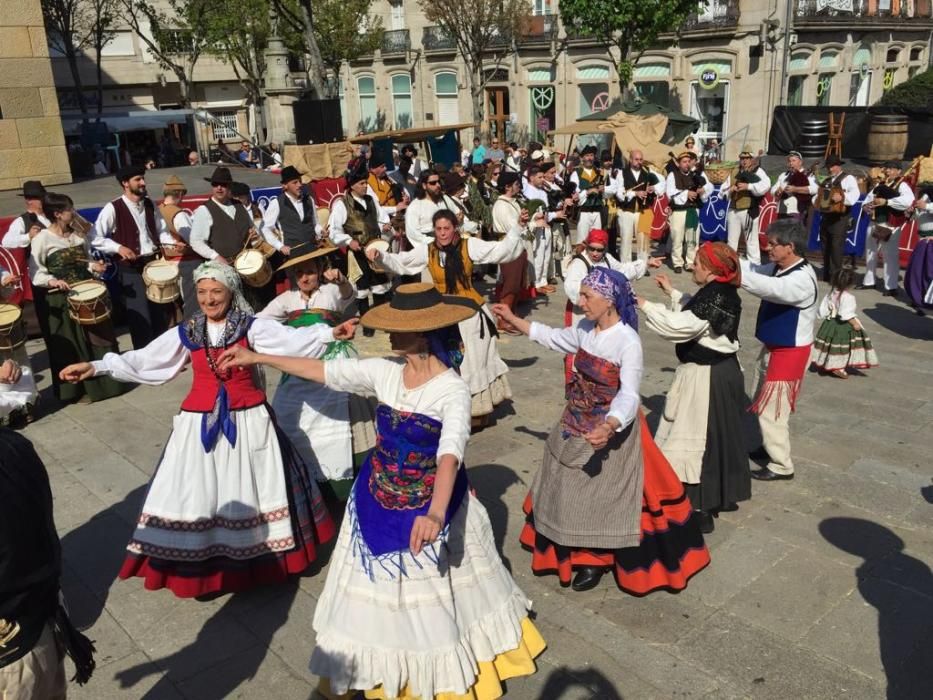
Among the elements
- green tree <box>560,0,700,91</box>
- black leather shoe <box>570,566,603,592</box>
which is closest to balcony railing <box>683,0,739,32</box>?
green tree <box>560,0,700,91</box>

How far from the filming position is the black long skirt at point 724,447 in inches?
191

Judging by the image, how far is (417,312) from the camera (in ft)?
Result: 11.1

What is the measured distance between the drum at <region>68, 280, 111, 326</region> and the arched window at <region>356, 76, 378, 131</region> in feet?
113

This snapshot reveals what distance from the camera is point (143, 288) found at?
9.01 m

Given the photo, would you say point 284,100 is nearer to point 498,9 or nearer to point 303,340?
point 303,340

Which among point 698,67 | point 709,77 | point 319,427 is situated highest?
point 698,67

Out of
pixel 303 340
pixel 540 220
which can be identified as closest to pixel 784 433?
pixel 303 340

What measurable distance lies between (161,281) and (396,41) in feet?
106

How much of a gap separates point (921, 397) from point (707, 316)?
12.7ft

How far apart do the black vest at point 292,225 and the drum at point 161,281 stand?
1169 millimetres

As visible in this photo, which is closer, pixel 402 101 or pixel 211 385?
pixel 211 385

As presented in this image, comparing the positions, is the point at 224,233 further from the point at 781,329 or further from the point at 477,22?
the point at 477,22

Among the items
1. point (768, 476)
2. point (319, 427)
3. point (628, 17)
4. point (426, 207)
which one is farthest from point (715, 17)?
point (319, 427)

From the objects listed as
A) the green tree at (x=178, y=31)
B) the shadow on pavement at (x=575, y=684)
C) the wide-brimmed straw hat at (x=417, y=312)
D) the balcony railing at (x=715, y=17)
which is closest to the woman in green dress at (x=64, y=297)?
the wide-brimmed straw hat at (x=417, y=312)
